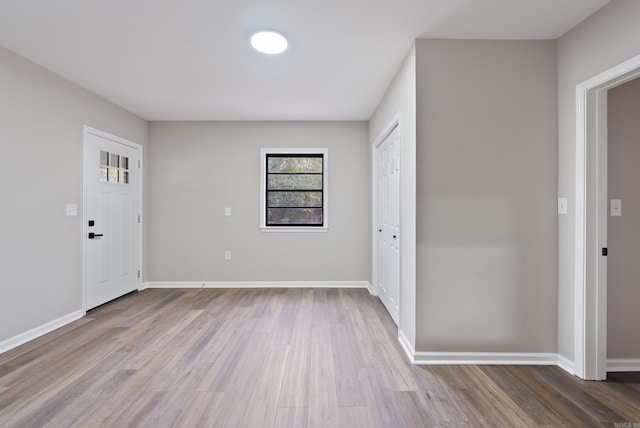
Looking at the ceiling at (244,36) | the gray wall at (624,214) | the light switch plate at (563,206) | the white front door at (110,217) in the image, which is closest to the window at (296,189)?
the ceiling at (244,36)

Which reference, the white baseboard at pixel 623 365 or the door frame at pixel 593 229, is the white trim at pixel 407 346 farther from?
the white baseboard at pixel 623 365

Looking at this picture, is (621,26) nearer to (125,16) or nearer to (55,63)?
(125,16)

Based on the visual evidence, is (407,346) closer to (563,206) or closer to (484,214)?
(484,214)

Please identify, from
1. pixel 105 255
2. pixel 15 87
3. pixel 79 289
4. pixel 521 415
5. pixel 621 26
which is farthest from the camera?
pixel 105 255

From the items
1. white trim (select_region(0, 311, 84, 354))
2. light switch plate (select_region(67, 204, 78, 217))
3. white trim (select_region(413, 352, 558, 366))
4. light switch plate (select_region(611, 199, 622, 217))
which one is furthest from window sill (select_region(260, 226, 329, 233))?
light switch plate (select_region(611, 199, 622, 217))

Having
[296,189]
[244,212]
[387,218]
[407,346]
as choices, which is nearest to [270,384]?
[407,346]

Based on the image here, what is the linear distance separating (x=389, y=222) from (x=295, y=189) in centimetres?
181

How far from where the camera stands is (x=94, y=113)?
12.9ft

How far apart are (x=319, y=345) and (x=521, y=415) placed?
60.5 inches

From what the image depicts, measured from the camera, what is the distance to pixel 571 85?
2.48 meters

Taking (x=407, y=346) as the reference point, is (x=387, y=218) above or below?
above

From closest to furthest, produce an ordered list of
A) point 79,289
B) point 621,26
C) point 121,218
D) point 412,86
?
point 621,26 → point 412,86 → point 79,289 → point 121,218

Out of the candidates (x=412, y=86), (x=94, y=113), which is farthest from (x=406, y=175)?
(x=94, y=113)

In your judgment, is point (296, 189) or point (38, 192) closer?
Result: point (38, 192)
